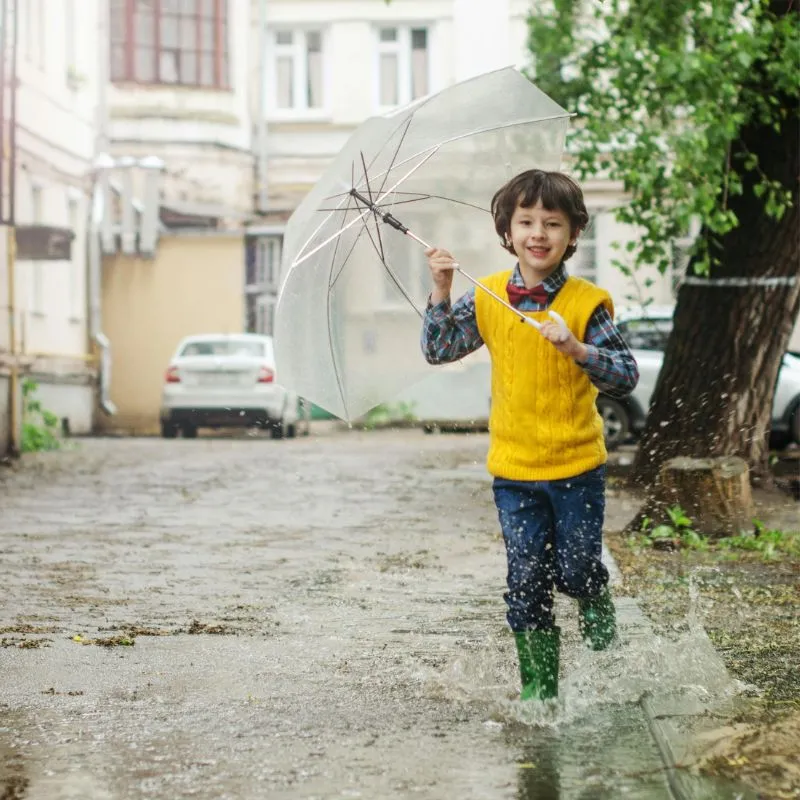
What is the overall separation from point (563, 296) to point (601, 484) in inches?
22.1

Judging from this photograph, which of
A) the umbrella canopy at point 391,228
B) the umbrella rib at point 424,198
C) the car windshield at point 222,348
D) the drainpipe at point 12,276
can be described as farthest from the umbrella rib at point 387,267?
the car windshield at point 222,348

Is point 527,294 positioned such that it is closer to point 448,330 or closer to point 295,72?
point 448,330

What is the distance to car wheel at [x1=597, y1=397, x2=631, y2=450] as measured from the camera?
2077 centimetres

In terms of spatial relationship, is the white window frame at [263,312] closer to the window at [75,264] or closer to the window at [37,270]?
the window at [75,264]

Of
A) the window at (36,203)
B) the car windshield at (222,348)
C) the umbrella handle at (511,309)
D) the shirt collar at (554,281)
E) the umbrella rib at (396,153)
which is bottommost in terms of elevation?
the car windshield at (222,348)

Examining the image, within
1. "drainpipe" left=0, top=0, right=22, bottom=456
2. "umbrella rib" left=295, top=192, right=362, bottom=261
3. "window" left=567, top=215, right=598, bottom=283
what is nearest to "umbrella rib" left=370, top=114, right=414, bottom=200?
"umbrella rib" left=295, top=192, right=362, bottom=261

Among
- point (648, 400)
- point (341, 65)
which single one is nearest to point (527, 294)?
point (648, 400)

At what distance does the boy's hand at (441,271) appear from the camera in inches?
203

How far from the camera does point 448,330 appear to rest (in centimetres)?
525

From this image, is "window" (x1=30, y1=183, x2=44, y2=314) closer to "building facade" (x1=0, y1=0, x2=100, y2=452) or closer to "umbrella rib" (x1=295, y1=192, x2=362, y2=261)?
"building facade" (x1=0, y1=0, x2=100, y2=452)

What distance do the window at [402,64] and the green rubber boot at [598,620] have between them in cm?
3014

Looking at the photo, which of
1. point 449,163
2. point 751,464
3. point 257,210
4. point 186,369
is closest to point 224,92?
point 257,210

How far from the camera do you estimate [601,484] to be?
5.21 m

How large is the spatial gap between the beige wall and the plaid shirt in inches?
1063
